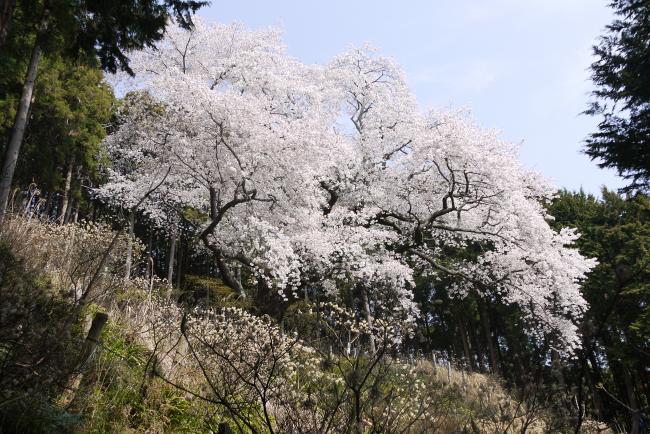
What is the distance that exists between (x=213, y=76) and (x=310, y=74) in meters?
4.82

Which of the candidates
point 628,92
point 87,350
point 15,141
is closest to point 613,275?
point 628,92

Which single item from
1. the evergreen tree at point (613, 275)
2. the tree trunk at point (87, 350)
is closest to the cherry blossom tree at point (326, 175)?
the evergreen tree at point (613, 275)

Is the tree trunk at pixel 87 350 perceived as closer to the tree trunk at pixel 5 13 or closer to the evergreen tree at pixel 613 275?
the tree trunk at pixel 5 13

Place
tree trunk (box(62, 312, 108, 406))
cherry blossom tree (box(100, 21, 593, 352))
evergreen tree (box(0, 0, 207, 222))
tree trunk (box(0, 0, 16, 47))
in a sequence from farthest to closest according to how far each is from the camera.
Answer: cherry blossom tree (box(100, 21, 593, 352)) → evergreen tree (box(0, 0, 207, 222)) → tree trunk (box(62, 312, 108, 406)) → tree trunk (box(0, 0, 16, 47))

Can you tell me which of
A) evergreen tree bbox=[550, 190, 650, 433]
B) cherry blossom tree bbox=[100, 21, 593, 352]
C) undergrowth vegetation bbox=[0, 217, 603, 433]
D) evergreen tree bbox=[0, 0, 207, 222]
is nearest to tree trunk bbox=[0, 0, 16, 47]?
evergreen tree bbox=[0, 0, 207, 222]

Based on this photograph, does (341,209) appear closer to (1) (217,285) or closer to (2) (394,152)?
(2) (394,152)

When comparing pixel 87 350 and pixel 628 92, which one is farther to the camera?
pixel 628 92

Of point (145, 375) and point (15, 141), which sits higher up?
point (15, 141)

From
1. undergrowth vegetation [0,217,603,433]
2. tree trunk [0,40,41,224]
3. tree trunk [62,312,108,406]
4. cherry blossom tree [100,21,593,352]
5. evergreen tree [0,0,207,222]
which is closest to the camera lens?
undergrowth vegetation [0,217,603,433]

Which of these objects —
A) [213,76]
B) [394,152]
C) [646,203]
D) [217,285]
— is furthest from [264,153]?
[646,203]

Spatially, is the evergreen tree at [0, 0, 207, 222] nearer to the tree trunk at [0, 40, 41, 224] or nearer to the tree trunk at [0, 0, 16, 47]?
the tree trunk at [0, 0, 16, 47]

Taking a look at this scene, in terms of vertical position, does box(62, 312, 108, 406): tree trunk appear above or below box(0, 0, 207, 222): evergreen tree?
below

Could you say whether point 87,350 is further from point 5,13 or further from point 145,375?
point 5,13

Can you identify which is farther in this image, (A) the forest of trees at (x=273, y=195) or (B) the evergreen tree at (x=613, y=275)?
(B) the evergreen tree at (x=613, y=275)
